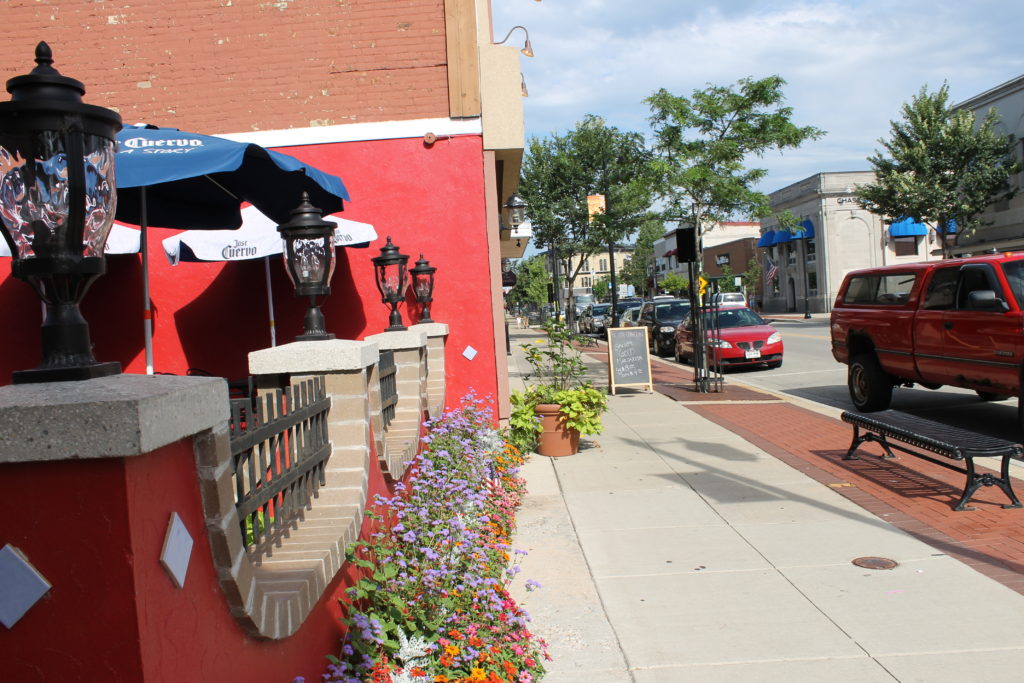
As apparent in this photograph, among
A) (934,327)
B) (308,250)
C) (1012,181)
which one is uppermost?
(1012,181)

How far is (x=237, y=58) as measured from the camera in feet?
30.1

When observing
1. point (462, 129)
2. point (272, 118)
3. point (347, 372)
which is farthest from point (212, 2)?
point (347, 372)

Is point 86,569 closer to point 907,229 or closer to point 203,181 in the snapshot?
point 203,181

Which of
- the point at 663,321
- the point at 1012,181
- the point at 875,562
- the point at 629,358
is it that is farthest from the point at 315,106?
the point at 1012,181

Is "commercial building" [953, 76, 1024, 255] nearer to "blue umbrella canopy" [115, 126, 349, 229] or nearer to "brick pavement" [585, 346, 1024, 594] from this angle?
"brick pavement" [585, 346, 1024, 594]

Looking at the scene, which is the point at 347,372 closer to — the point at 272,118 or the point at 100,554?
the point at 100,554

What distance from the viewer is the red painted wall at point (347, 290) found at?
9180mm

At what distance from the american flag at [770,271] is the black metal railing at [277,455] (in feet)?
193

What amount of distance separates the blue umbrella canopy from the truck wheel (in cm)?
781

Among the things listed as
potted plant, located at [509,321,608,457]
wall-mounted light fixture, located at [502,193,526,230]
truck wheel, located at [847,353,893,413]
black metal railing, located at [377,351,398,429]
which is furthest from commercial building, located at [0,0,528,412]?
wall-mounted light fixture, located at [502,193,526,230]

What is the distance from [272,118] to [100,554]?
816 cm

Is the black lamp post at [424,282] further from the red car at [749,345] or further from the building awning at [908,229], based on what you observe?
the building awning at [908,229]

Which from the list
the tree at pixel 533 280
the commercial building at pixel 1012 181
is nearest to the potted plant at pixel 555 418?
the commercial building at pixel 1012 181

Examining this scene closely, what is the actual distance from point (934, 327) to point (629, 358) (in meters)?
5.97
